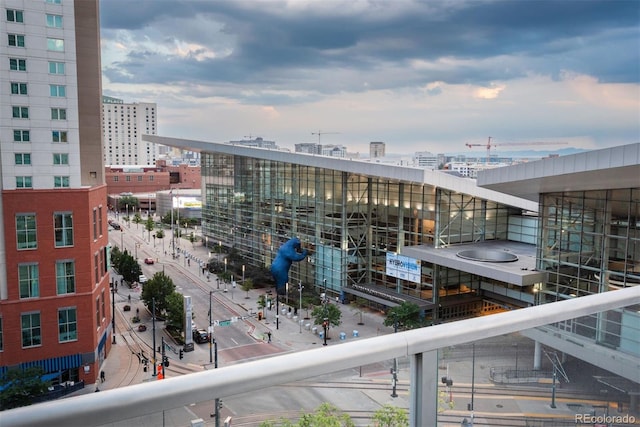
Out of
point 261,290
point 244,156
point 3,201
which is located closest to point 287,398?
point 3,201

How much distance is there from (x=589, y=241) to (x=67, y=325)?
19292 millimetres

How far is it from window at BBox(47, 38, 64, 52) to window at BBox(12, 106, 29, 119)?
246cm

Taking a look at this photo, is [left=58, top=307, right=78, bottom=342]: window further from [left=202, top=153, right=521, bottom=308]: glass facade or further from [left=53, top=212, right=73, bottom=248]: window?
[left=202, top=153, right=521, bottom=308]: glass facade

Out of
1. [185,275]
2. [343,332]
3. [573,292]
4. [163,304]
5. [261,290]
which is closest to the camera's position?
[573,292]

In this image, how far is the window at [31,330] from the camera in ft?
66.2

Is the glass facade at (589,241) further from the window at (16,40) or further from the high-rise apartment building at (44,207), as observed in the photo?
the window at (16,40)

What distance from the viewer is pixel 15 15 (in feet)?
66.2

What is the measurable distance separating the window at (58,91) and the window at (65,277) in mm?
6256

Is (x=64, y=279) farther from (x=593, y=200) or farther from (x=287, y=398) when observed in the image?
(x=287, y=398)

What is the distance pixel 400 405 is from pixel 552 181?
17.5 m

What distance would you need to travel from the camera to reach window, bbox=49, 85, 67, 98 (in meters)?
20.8

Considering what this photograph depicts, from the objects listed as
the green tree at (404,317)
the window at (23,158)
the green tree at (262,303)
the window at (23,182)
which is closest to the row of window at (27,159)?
the window at (23,158)

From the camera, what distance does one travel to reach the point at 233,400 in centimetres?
138

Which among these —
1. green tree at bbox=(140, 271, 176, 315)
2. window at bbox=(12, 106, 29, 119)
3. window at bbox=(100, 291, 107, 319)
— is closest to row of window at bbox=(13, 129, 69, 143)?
window at bbox=(12, 106, 29, 119)
